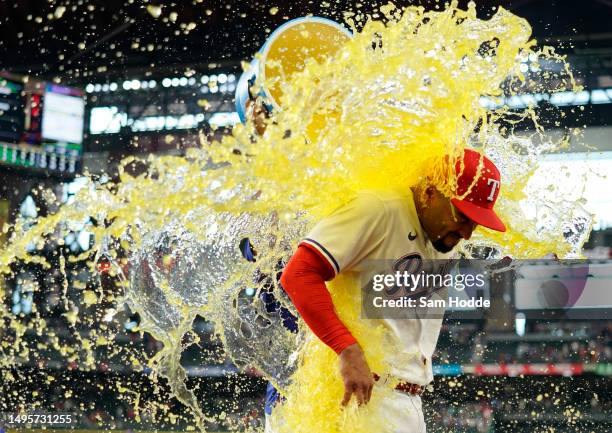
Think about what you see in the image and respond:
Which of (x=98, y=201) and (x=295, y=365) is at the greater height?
(x=98, y=201)

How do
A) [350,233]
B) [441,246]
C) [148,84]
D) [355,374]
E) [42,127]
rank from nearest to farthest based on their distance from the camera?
A: [355,374] < [350,233] < [441,246] < [148,84] < [42,127]

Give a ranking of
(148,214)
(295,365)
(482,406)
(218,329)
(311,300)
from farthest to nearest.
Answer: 1. (482,406)
2. (218,329)
3. (295,365)
4. (148,214)
5. (311,300)

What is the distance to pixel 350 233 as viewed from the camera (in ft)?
7.49

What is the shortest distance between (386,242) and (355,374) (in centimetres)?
40

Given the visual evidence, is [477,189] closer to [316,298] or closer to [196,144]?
[316,298]

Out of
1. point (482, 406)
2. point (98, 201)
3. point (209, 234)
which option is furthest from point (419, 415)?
point (482, 406)

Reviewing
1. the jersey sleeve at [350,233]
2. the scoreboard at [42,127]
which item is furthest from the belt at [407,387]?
the scoreboard at [42,127]

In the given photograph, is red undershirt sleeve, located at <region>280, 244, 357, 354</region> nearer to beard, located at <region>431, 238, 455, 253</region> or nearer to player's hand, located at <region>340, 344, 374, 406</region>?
player's hand, located at <region>340, 344, 374, 406</region>

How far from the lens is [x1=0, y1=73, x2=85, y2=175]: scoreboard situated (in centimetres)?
1456

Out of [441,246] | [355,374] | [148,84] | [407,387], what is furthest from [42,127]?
[355,374]

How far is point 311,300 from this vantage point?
221cm

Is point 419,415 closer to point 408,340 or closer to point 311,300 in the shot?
point 408,340

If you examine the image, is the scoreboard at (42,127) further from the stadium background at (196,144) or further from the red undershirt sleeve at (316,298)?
the red undershirt sleeve at (316,298)

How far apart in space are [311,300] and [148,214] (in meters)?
0.68
